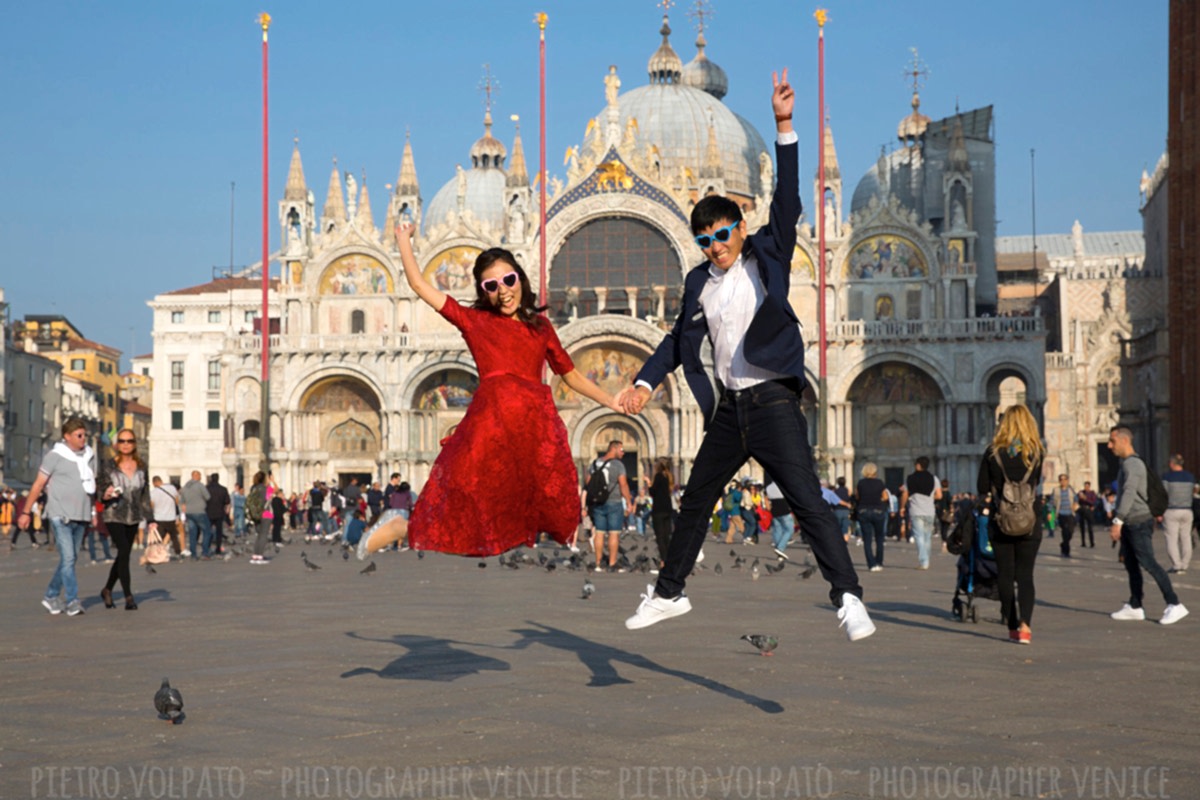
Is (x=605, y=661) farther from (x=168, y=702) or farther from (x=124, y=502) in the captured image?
(x=124, y=502)

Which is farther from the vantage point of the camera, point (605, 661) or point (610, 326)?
point (610, 326)

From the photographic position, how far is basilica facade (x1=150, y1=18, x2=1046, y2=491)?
48.5m

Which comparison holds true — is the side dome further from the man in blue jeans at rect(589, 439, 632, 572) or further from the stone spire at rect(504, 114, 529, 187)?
the man in blue jeans at rect(589, 439, 632, 572)

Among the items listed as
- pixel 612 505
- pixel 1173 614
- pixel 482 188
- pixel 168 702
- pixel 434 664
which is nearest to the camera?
pixel 168 702

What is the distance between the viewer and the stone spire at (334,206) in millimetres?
54250

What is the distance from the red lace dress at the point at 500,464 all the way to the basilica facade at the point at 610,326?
40674 mm

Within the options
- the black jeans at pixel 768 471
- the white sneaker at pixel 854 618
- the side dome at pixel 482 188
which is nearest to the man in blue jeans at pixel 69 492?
the black jeans at pixel 768 471

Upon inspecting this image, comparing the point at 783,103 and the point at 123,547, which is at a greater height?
the point at 783,103

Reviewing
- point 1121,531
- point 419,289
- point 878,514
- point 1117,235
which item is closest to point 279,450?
point 878,514

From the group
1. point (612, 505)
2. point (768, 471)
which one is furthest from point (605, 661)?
point (612, 505)

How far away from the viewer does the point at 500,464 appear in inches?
261

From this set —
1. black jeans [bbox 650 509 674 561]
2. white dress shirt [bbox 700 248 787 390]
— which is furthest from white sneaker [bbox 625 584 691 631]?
black jeans [bbox 650 509 674 561]

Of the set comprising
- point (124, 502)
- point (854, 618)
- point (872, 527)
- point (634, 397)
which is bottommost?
point (872, 527)

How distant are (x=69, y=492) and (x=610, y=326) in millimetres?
37230
